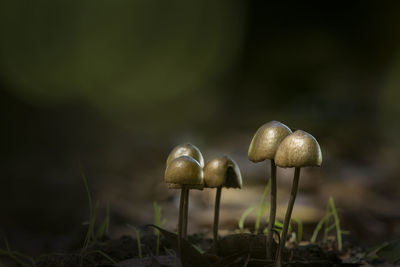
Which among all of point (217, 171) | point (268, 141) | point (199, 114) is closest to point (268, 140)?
point (268, 141)

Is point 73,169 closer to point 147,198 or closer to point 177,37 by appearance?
point 147,198

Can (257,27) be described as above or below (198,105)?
above

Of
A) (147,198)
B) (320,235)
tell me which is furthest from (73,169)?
(320,235)

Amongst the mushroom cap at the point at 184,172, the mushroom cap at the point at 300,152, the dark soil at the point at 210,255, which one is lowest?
the dark soil at the point at 210,255

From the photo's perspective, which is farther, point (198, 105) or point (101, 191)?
point (198, 105)

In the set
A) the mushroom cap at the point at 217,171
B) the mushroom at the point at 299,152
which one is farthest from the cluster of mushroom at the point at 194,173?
the mushroom at the point at 299,152

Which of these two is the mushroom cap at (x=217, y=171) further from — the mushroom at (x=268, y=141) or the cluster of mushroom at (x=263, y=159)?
the mushroom at (x=268, y=141)

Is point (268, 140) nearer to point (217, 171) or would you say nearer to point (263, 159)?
point (263, 159)
